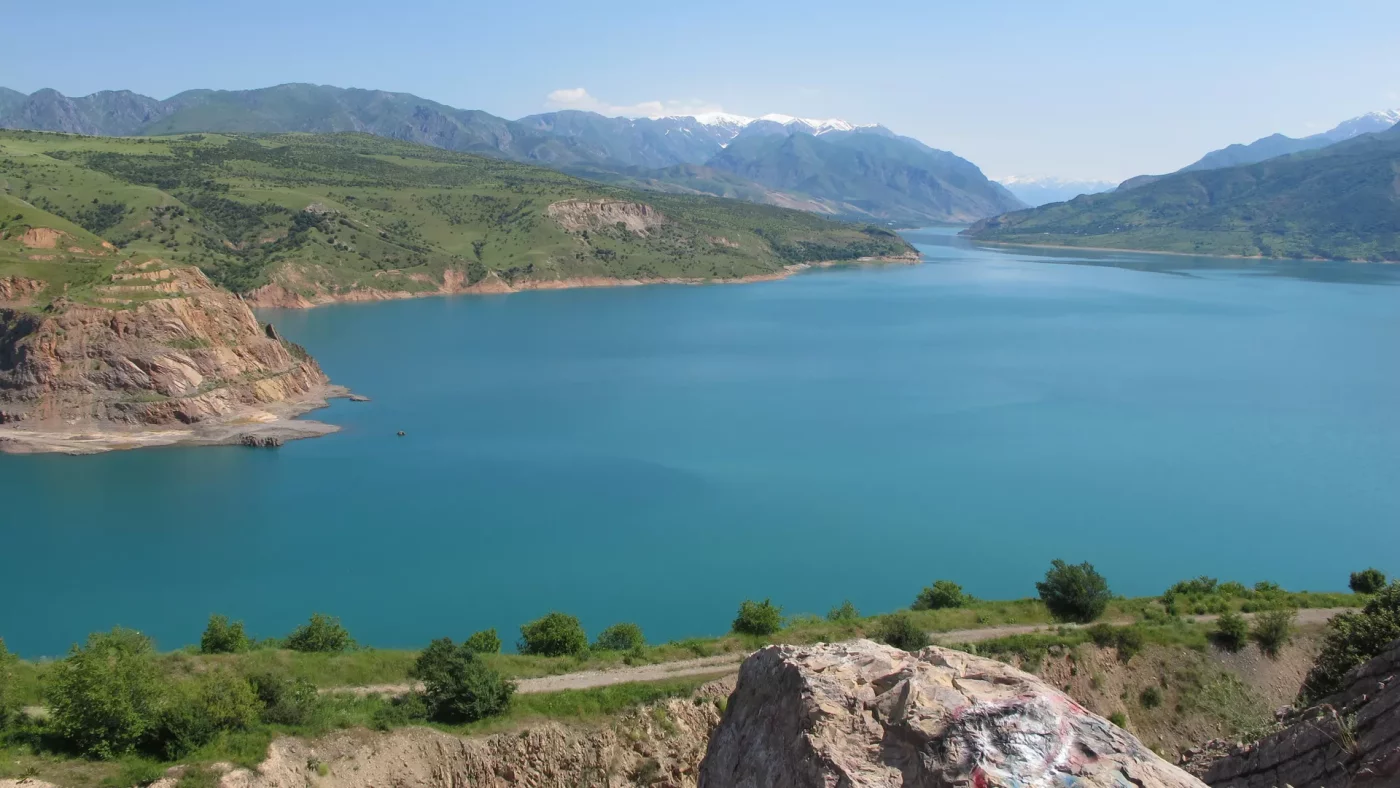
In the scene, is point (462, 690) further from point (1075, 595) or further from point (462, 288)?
point (462, 288)

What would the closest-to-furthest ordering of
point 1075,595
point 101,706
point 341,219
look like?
point 101,706, point 1075,595, point 341,219

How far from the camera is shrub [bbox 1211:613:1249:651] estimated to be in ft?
71.5

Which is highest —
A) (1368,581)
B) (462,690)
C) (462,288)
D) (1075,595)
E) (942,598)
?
(462,288)

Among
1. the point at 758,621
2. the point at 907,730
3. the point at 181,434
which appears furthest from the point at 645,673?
the point at 181,434

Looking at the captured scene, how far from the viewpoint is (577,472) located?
50219 millimetres

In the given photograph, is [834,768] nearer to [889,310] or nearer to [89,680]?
[89,680]

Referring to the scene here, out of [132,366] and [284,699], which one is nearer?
[284,699]

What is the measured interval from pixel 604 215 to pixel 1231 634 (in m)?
141

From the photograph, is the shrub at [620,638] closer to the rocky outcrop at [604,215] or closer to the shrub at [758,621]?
the shrub at [758,621]

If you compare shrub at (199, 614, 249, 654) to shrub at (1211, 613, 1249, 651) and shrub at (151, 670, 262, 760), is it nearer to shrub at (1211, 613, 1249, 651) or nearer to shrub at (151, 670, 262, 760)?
shrub at (151, 670, 262, 760)

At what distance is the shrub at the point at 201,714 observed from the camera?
1528cm

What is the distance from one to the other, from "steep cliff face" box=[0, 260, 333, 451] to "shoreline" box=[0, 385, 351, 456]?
133 mm

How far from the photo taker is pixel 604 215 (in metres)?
155

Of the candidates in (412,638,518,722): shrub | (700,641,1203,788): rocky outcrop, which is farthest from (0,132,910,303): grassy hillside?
(700,641,1203,788): rocky outcrop
